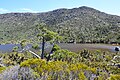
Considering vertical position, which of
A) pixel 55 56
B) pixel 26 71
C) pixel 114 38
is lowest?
pixel 114 38

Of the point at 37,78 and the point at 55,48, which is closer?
the point at 37,78

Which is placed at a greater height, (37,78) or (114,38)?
(37,78)

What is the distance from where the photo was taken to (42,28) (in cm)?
3681

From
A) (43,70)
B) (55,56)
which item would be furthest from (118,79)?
(55,56)

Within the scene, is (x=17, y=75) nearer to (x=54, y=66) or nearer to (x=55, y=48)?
(x=54, y=66)

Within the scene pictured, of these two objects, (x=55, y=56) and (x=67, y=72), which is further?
(x=55, y=56)

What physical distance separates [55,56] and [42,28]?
4986 millimetres

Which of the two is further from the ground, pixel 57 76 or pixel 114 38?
pixel 57 76

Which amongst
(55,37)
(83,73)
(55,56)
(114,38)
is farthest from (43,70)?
(114,38)

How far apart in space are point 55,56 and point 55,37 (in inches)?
134

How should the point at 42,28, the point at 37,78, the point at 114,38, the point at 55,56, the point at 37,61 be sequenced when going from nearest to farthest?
the point at 37,78, the point at 37,61, the point at 55,56, the point at 42,28, the point at 114,38

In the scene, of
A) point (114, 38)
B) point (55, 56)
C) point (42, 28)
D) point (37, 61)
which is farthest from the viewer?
point (114, 38)

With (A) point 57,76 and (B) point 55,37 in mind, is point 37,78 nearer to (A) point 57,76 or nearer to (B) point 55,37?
(A) point 57,76

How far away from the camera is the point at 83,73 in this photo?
18.5m
